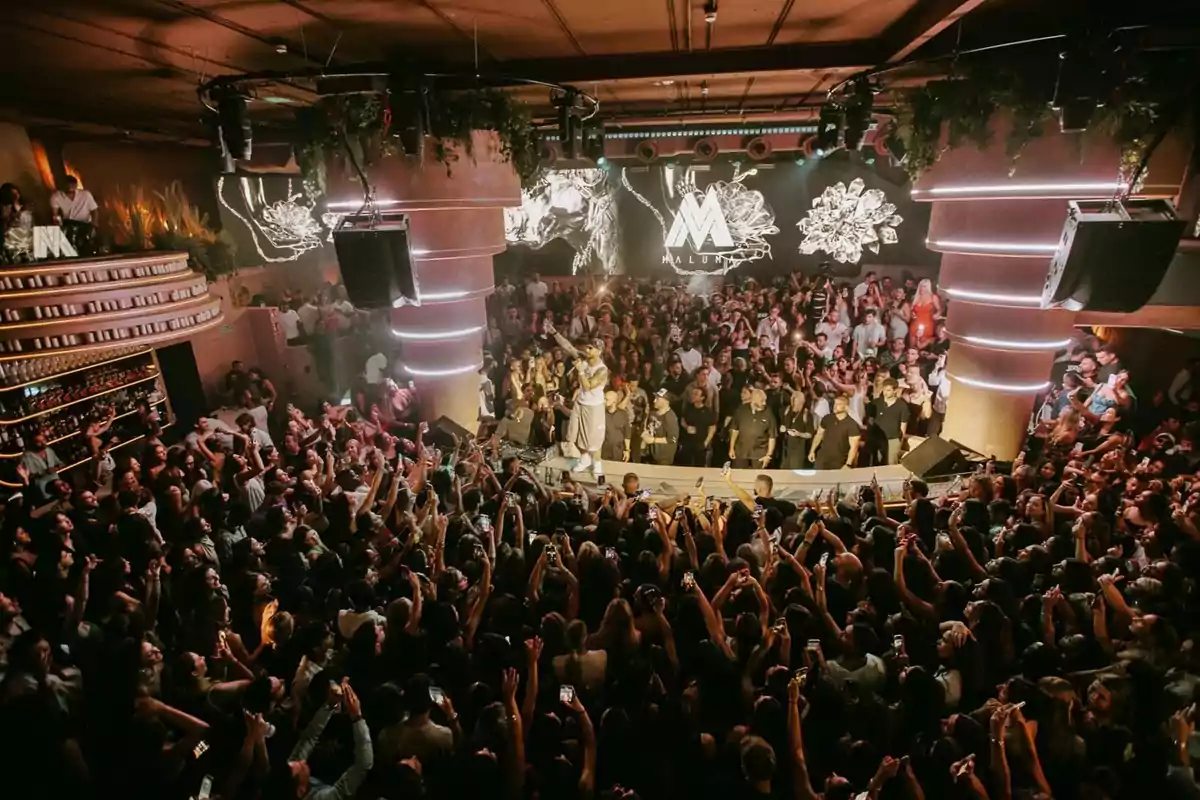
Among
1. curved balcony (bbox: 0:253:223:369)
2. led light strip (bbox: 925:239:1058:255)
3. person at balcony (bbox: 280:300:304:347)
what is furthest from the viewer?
person at balcony (bbox: 280:300:304:347)

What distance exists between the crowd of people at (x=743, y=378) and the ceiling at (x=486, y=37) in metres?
3.16

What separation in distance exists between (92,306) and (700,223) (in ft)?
35.8

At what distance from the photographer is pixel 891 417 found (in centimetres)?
707

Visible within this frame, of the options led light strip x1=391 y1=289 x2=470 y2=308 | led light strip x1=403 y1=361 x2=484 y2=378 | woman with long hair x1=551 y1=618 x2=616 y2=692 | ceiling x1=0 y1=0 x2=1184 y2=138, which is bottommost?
woman with long hair x1=551 y1=618 x2=616 y2=692

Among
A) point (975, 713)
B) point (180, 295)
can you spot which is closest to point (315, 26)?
point (180, 295)

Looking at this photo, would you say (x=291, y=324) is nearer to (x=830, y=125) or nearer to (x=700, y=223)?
(x=700, y=223)

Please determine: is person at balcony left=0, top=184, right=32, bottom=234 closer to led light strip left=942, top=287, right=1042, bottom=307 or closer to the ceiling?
the ceiling

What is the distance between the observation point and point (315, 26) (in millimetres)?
4609

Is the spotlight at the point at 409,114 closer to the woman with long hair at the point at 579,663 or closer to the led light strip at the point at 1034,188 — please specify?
the woman with long hair at the point at 579,663

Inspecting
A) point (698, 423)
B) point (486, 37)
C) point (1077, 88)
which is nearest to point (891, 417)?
point (698, 423)

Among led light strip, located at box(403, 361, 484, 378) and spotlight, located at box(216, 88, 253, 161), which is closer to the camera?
spotlight, located at box(216, 88, 253, 161)

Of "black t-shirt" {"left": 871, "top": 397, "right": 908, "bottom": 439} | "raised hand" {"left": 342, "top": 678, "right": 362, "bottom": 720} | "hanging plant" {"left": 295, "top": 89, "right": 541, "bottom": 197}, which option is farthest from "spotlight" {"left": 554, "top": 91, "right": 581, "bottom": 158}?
"raised hand" {"left": 342, "top": 678, "right": 362, "bottom": 720}

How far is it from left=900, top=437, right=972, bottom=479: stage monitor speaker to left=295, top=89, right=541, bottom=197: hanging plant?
4925 millimetres

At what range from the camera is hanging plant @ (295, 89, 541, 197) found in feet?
18.6
